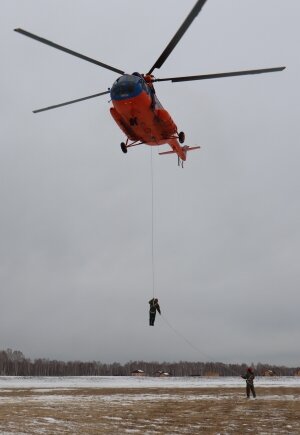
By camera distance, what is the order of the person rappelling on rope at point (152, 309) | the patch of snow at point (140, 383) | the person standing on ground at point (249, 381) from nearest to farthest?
the person rappelling on rope at point (152, 309), the person standing on ground at point (249, 381), the patch of snow at point (140, 383)

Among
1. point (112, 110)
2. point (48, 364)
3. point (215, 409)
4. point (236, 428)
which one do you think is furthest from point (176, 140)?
point (48, 364)

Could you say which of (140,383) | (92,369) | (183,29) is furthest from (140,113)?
(92,369)

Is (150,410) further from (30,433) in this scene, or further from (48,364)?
(48,364)

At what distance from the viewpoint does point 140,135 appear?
1889 centimetres

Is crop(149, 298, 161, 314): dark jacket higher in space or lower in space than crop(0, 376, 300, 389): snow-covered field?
higher

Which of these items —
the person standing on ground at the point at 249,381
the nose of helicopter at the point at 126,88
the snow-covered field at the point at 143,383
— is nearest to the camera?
the nose of helicopter at the point at 126,88

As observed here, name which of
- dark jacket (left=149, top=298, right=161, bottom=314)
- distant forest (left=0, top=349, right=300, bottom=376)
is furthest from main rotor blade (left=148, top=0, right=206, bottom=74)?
distant forest (left=0, top=349, right=300, bottom=376)

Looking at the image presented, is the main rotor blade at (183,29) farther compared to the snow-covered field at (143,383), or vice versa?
the snow-covered field at (143,383)

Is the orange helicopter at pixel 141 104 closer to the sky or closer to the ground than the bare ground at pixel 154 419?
closer to the sky

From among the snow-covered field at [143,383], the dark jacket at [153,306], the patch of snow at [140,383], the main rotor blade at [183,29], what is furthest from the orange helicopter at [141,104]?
the snow-covered field at [143,383]

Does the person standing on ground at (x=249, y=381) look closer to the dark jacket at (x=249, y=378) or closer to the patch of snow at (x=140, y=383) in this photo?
the dark jacket at (x=249, y=378)

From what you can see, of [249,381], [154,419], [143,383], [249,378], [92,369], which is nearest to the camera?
[154,419]

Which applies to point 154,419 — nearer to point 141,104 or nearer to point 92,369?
point 141,104

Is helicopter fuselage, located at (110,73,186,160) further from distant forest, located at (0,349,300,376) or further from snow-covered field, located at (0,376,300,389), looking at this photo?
distant forest, located at (0,349,300,376)
